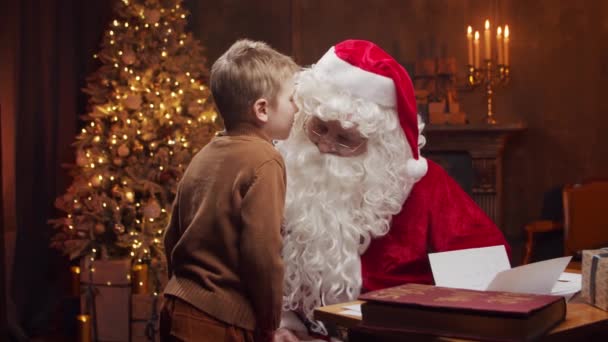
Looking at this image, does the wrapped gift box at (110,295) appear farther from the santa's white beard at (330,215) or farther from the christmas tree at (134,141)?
the santa's white beard at (330,215)

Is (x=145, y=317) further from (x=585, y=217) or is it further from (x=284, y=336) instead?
(x=585, y=217)

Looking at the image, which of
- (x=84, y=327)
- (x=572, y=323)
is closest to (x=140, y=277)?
(x=84, y=327)

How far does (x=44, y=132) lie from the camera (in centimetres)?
484

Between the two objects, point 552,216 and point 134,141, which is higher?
point 134,141

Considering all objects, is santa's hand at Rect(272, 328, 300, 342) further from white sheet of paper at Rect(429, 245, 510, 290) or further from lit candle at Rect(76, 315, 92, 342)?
lit candle at Rect(76, 315, 92, 342)

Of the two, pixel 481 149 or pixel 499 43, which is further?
pixel 481 149

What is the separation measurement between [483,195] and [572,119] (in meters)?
0.77

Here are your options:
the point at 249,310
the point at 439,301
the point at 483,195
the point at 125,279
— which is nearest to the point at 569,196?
the point at 483,195

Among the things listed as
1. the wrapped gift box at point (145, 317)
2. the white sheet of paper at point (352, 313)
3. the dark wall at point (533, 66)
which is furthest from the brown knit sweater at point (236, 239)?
the dark wall at point (533, 66)

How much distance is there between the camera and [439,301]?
1282 mm

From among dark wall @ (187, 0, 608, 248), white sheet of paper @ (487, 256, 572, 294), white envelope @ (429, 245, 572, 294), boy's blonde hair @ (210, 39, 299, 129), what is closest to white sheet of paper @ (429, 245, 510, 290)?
white envelope @ (429, 245, 572, 294)

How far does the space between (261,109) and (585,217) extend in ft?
10.9

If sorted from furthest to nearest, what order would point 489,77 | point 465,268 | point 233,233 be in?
1. point 489,77
2. point 233,233
3. point 465,268

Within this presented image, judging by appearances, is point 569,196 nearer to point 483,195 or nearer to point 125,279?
point 483,195
